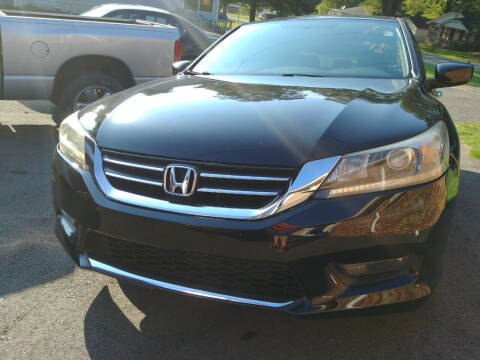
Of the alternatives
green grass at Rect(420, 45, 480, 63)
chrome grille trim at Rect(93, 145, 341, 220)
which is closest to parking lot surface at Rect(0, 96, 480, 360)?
chrome grille trim at Rect(93, 145, 341, 220)

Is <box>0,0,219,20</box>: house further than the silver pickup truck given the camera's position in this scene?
Yes

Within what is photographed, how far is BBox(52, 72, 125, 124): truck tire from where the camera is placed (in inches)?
221

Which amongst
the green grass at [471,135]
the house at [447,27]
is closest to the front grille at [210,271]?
the green grass at [471,135]

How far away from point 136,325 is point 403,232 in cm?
133

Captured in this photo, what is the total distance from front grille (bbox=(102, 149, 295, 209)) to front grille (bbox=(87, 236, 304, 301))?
226 mm

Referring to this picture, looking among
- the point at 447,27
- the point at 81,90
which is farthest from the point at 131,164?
the point at 447,27

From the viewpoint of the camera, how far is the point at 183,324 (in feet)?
7.84

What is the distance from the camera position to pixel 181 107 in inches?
97.7

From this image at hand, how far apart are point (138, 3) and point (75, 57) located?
18039mm

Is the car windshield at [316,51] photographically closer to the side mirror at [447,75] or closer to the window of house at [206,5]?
the side mirror at [447,75]

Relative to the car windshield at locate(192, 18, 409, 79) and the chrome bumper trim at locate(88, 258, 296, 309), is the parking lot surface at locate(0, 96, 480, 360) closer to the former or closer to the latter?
the chrome bumper trim at locate(88, 258, 296, 309)

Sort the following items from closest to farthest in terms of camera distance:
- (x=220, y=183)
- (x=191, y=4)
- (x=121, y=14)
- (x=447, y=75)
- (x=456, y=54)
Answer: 1. (x=220, y=183)
2. (x=447, y=75)
3. (x=121, y=14)
4. (x=191, y=4)
5. (x=456, y=54)

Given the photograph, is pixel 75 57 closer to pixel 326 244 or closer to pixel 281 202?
pixel 281 202

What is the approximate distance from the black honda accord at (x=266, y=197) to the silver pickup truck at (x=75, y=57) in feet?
10.9
